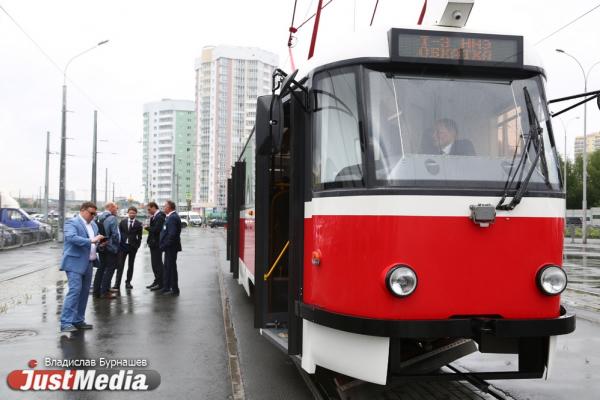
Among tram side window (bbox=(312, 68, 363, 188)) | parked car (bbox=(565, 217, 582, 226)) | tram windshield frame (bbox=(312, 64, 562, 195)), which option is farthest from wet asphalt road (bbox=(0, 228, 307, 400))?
parked car (bbox=(565, 217, 582, 226))

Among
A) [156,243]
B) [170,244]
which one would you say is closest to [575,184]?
[156,243]

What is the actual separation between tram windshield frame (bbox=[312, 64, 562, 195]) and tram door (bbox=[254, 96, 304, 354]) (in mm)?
422

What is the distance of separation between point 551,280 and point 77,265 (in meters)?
6.09

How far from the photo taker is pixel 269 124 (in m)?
4.95

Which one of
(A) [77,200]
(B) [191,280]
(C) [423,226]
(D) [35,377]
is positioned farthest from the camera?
(A) [77,200]

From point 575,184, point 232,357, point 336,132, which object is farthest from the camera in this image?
point 575,184

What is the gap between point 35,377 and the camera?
19.9 feet

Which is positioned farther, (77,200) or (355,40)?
(77,200)

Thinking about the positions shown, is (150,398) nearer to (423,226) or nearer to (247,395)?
(247,395)

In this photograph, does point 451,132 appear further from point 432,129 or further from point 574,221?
point 574,221

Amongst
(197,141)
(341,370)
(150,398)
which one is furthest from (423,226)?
(197,141)

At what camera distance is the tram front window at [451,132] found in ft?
14.7

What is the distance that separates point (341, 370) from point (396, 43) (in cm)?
263

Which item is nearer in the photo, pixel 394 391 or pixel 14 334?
pixel 394 391
